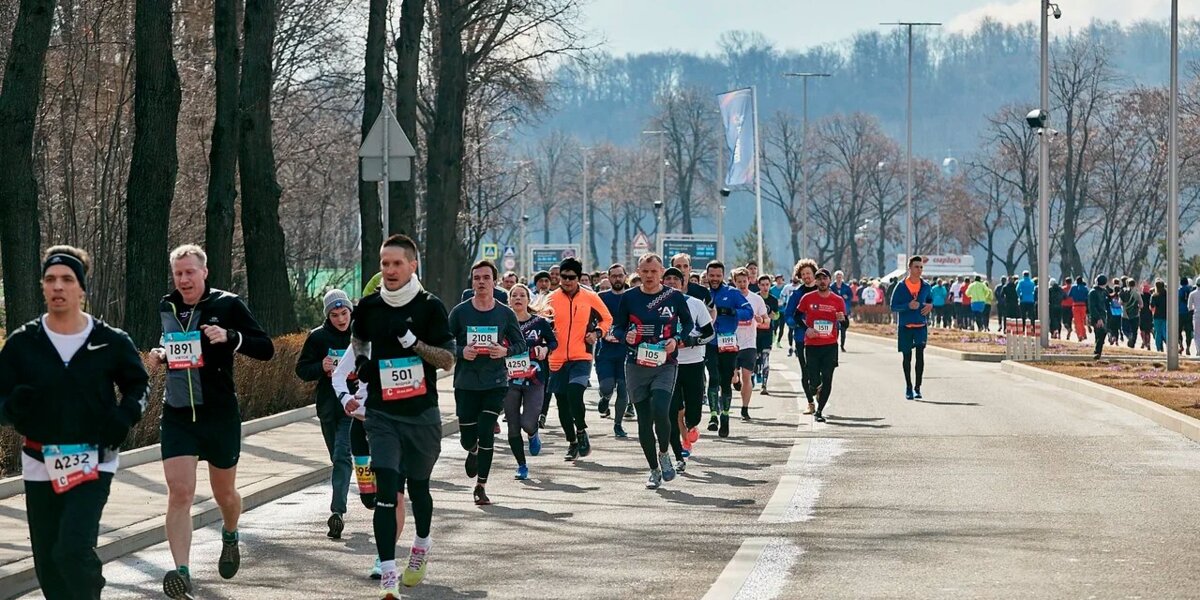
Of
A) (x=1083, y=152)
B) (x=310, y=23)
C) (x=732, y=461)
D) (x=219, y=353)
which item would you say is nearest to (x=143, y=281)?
(x=732, y=461)

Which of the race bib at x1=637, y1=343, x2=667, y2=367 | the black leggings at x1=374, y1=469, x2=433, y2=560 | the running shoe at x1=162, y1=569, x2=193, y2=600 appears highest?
the race bib at x1=637, y1=343, x2=667, y2=367

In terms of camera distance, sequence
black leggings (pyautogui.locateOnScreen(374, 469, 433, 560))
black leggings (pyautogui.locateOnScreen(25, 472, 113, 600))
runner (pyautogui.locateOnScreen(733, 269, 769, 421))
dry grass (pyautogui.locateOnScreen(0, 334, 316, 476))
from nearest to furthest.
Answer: black leggings (pyautogui.locateOnScreen(25, 472, 113, 600)) < black leggings (pyautogui.locateOnScreen(374, 469, 433, 560)) < dry grass (pyautogui.locateOnScreen(0, 334, 316, 476)) < runner (pyautogui.locateOnScreen(733, 269, 769, 421))

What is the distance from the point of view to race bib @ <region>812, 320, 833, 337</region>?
21344 millimetres

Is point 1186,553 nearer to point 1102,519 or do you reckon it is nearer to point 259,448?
point 1102,519

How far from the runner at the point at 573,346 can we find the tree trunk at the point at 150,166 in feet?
16.3

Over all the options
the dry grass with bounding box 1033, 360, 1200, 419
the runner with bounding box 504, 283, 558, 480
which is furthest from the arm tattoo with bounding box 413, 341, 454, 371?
the dry grass with bounding box 1033, 360, 1200, 419

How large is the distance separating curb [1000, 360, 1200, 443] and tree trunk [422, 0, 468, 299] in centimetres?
1080

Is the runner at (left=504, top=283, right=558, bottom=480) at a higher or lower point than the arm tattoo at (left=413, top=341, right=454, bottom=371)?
lower

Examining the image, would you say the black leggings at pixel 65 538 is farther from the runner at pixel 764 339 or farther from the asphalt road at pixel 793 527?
the runner at pixel 764 339

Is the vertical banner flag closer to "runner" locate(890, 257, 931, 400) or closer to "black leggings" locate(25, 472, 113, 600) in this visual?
"runner" locate(890, 257, 931, 400)

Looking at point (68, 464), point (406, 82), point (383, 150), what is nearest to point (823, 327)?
point (383, 150)

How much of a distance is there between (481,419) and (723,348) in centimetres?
659

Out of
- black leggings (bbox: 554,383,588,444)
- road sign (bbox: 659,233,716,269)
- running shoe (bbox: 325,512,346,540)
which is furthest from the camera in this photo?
road sign (bbox: 659,233,716,269)

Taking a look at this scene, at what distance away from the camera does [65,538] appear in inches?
303
